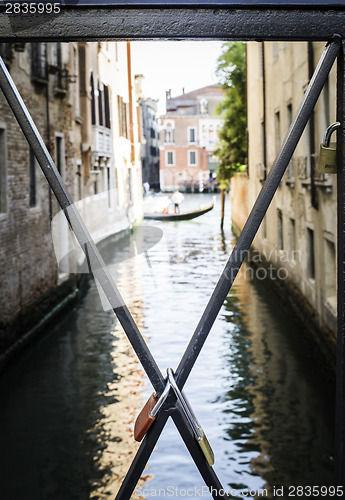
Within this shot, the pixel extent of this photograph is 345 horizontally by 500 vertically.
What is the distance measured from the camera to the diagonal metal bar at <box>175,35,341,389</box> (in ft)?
4.14

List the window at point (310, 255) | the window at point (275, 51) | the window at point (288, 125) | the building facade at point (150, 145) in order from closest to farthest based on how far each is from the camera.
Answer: the window at point (310, 255) < the window at point (288, 125) < the window at point (275, 51) < the building facade at point (150, 145)

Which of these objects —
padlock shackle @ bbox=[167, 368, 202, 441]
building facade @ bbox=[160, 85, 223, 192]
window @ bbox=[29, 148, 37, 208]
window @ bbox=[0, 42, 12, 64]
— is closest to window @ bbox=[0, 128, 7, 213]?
window @ bbox=[0, 42, 12, 64]

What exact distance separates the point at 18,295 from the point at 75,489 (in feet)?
12.2

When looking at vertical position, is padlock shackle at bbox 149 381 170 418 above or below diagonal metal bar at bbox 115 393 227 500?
above

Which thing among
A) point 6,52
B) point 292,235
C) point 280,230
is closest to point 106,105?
point 280,230

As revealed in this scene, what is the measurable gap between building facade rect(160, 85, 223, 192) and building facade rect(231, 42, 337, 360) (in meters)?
38.5

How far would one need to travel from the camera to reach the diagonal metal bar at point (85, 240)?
1.25 meters

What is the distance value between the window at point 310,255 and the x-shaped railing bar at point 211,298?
7.74 meters

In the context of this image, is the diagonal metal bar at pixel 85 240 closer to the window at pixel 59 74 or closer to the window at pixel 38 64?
the window at pixel 38 64

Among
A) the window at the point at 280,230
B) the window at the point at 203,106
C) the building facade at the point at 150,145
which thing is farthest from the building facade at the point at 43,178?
the window at the point at 203,106

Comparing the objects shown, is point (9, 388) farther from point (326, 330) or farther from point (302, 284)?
point (302, 284)

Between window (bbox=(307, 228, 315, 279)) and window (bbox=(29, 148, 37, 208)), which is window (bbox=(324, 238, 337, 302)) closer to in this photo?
window (bbox=(307, 228, 315, 279))

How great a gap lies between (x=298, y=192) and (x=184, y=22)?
8.67m

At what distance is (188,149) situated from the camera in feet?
180
